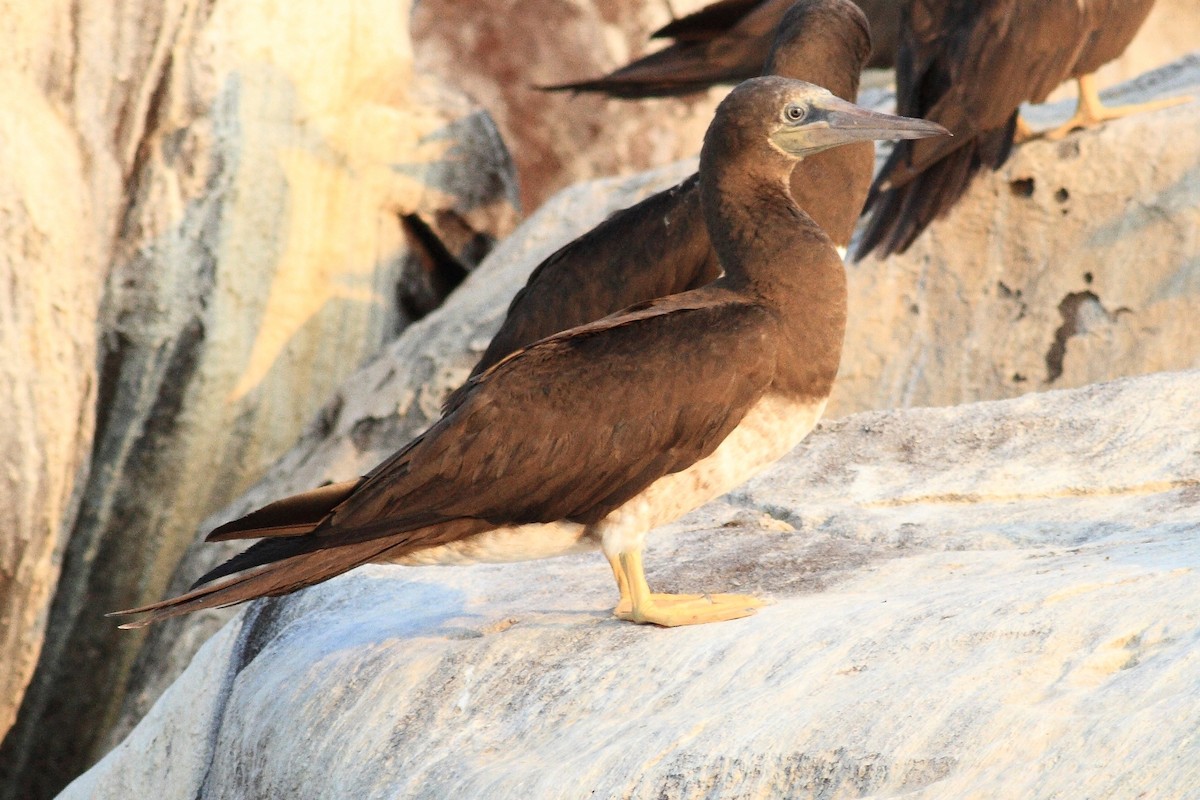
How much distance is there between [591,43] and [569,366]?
9.84 metres

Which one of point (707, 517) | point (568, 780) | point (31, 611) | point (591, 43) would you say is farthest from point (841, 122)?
point (591, 43)

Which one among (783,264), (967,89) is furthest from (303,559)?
(967,89)

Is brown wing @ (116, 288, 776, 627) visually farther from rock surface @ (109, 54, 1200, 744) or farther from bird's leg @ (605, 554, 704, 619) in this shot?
rock surface @ (109, 54, 1200, 744)

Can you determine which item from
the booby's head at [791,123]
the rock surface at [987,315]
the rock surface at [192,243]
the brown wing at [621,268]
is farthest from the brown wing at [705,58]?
the booby's head at [791,123]

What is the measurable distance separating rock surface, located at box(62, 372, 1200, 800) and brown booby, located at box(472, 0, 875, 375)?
0.77 metres

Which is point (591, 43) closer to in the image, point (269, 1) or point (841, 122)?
point (269, 1)

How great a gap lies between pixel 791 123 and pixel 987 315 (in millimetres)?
3918

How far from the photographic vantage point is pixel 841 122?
4711mm

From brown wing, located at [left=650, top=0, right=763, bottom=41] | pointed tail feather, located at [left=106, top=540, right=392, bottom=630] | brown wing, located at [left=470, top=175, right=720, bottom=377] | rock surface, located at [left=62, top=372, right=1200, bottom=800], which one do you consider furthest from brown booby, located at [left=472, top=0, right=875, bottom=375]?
brown wing, located at [left=650, top=0, right=763, bottom=41]

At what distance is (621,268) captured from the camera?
21.0ft

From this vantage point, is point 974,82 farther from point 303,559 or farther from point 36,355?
point 303,559

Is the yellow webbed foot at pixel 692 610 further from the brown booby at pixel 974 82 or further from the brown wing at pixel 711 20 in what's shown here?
the brown wing at pixel 711 20

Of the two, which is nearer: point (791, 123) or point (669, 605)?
point (669, 605)

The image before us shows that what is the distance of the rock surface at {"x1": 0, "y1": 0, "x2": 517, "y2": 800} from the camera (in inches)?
329
